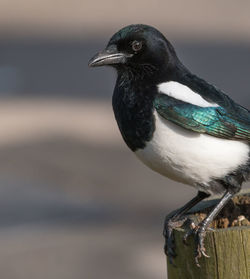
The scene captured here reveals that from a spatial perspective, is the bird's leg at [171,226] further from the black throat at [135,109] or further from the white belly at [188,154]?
the black throat at [135,109]

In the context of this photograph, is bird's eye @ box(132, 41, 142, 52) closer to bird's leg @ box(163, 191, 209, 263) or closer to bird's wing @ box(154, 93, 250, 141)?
bird's wing @ box(154, 93, 250, 141)

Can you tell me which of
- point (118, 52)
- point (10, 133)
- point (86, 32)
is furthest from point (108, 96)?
point (118, 52)

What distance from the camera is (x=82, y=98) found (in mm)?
9047

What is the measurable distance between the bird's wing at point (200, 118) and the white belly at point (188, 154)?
0.09ft

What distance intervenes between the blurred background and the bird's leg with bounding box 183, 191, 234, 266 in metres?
2.44

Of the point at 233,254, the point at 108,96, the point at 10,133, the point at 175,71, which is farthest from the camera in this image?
the point at 108,96

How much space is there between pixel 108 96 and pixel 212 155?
560cm

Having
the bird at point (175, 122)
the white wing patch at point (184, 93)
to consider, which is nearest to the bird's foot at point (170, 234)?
the bird at point (175, 122)

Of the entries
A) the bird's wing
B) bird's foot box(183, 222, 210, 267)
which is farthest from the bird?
bird's foot box(183, 222, 210, 267)

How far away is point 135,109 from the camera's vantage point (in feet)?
11.6

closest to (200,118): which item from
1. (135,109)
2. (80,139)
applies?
(135,109)

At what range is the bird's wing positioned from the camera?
11.5ft

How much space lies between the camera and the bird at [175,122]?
346cm

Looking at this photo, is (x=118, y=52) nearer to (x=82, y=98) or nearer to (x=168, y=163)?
(x=168, y=163)
